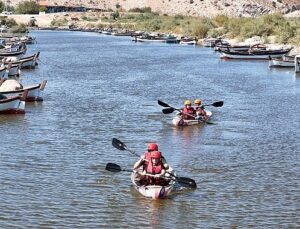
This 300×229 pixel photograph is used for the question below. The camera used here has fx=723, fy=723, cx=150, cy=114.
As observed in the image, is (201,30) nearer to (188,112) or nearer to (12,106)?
(12,106)

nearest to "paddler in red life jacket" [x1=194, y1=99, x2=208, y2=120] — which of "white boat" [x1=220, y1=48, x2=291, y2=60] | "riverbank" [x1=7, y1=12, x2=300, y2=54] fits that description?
"white boat" [x1=220, y1=48, x2=291, y2=60]

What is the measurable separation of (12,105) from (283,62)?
101 ft

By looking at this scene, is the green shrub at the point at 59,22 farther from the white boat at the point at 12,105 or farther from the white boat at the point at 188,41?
the white boat at the point at 12,105

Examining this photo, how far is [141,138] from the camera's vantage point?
89.1 feet

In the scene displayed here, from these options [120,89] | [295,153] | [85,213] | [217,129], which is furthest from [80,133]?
[120,89]

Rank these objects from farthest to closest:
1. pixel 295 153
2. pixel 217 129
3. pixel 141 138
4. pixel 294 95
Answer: pixel 294 95 < pixel 217 129 < pixel 141 138 < pixel 295 153

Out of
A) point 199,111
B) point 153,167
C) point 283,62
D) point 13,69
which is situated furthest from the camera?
point 283,62

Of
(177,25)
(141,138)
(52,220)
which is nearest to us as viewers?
(52,220)

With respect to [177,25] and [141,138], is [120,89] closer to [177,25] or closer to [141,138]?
[141,138]

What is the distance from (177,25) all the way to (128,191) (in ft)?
386

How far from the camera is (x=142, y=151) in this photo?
81.5 ft

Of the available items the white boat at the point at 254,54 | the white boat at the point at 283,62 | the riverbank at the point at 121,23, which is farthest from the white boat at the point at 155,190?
the riverbank at the point at 121,23

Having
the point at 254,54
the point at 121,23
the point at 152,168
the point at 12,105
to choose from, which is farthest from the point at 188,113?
the point at 121,23

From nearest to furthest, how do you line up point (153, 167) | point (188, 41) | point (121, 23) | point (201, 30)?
point (153, 167) → point (188, 41) → point (201, 30) → point (121, 23)
